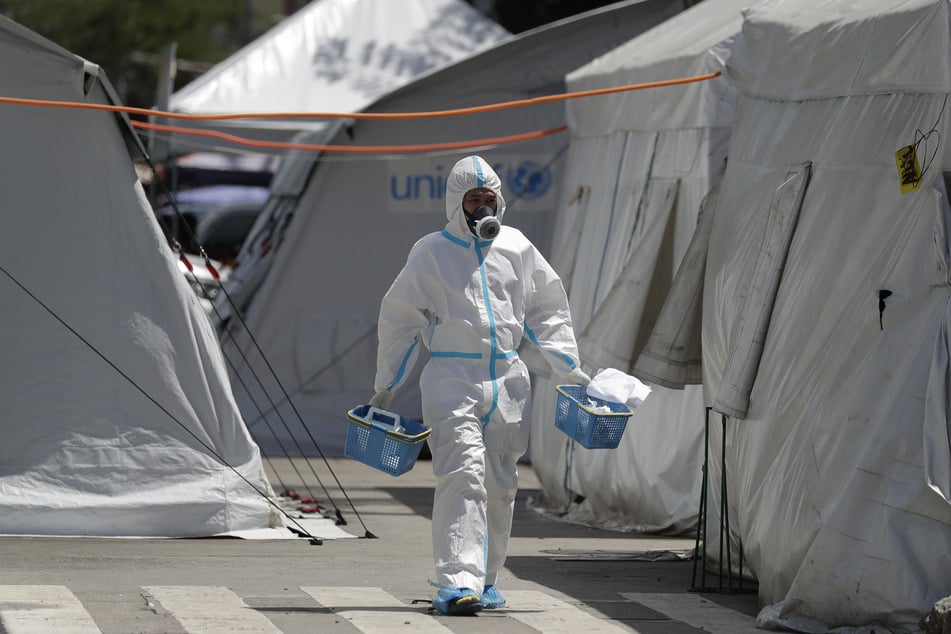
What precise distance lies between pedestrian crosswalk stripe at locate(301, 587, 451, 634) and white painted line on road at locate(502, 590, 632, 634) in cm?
39

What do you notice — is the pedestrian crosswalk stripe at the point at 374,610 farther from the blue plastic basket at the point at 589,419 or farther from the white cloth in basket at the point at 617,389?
the white cloth in basket at the point at 617,389

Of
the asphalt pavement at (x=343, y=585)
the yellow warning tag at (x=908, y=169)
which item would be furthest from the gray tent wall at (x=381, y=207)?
the yellow warning tag at (x=908, y=169)

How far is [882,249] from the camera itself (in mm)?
6398

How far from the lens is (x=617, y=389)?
7059mm

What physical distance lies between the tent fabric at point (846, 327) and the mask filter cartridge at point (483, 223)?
3.99 ft

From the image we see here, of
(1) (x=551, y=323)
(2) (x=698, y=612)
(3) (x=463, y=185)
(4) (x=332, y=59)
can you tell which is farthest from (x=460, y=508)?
(4) (x=332, y=59)

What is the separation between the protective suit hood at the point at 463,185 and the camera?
700cm

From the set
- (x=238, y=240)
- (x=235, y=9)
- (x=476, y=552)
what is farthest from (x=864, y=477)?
(x=235, y=9)

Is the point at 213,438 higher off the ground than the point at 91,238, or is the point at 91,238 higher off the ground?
the point at 91,238

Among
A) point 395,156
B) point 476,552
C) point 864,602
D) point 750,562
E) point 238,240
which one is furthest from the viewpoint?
point 238,240

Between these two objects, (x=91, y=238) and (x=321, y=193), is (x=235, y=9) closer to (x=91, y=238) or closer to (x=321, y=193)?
(x=321, y=193)

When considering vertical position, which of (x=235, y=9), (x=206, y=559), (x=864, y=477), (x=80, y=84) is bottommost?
(x=206, y=559)

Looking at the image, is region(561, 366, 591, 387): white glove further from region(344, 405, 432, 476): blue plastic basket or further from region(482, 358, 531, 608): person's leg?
region(344, 405, 432, 476): blue plastic basket

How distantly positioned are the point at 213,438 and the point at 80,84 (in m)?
2.01
